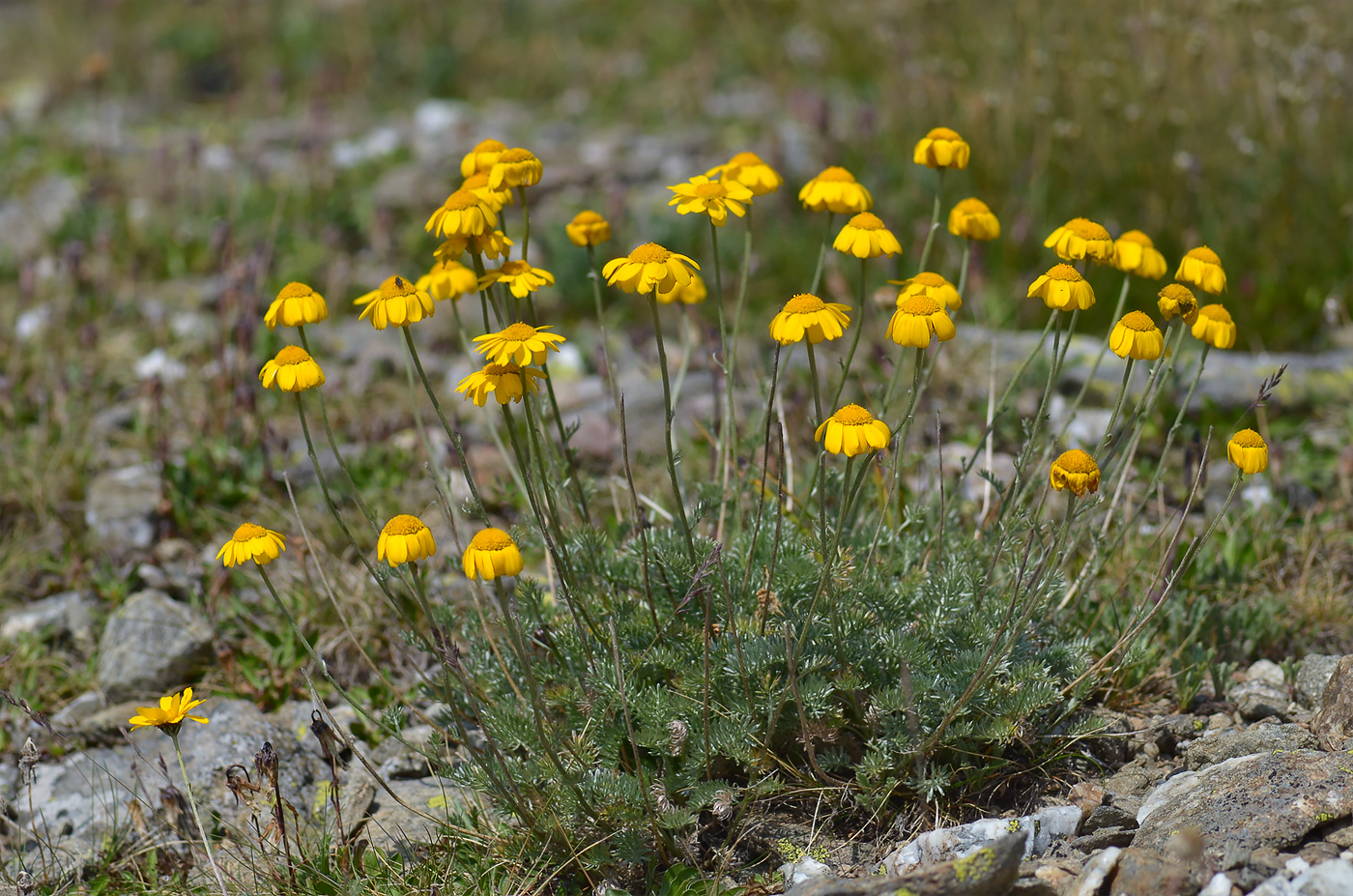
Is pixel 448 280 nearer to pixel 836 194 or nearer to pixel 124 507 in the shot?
pixel 836 194

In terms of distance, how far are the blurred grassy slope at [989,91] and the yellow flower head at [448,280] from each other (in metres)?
2.73

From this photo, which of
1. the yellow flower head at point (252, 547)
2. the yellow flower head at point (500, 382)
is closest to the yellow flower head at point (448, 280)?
the yellow flower head at point (500, 382)

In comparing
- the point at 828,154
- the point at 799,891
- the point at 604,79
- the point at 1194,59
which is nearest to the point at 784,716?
the point at 799,891

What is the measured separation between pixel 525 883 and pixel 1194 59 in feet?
14.2

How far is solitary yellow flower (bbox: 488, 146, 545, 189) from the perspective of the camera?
2.11 metres

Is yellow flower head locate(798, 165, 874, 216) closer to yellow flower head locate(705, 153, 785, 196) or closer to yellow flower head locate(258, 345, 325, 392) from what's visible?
yellow flower head locate(705, 153, 785, 196)

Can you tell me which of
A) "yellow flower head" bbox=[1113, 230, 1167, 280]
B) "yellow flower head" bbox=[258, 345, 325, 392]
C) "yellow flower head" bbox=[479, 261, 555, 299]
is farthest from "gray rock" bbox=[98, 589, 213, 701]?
"yellow flower head" bbox=[1113, 230, 1167, 280]

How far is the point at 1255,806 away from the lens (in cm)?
193

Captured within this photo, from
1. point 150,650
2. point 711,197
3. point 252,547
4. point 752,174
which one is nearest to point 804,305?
point 711,197

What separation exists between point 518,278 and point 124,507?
2017mm

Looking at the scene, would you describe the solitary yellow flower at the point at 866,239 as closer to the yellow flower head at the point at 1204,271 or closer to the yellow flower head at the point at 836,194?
the yellow flower head at the point at 836,194

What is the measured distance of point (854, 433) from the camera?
72.1 inches

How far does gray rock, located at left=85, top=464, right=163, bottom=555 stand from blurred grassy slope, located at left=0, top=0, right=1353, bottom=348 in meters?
2.34

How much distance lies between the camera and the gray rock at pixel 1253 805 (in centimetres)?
186
